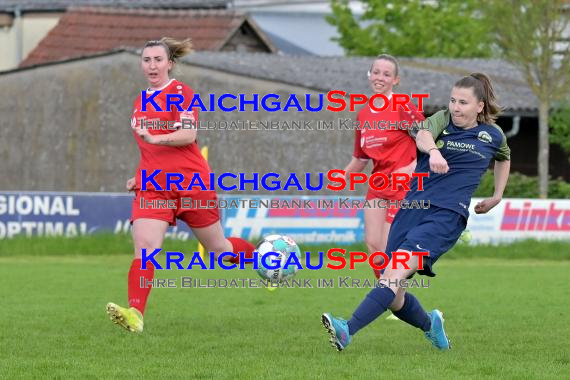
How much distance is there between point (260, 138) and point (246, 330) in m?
16.2

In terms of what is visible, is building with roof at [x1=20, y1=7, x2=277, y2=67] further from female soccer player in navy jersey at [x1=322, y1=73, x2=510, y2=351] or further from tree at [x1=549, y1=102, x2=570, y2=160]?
female soccer player in navy jersey at [x1=322, y1=73, x2=510, y2=351]

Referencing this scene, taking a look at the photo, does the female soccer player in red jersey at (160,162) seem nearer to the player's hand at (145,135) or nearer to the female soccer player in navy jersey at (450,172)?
the player's hand at (145,135)

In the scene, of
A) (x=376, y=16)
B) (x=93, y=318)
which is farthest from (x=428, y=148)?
(x=376, y=16)

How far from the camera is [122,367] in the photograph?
27.2ft

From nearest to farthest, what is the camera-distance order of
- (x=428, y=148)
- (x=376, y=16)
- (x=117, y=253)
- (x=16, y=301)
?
(x=428, y=148) < (x=16, y=301) < (x=117, y=253) < (x=376, y=16)

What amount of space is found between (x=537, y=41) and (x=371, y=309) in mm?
20738

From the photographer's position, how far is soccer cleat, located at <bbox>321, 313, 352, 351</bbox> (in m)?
8.59

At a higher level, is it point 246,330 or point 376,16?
point 376,16

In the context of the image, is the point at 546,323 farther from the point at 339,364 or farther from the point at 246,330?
the point at 339,364

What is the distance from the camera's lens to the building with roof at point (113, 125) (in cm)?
2647

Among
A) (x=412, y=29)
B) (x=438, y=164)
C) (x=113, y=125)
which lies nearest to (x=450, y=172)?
(x=438, y=164)

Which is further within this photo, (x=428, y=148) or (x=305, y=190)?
(x=305, y=190)

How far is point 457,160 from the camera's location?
915cm

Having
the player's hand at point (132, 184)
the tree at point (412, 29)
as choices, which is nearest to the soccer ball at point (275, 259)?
the player's hand at point (132, 184)
